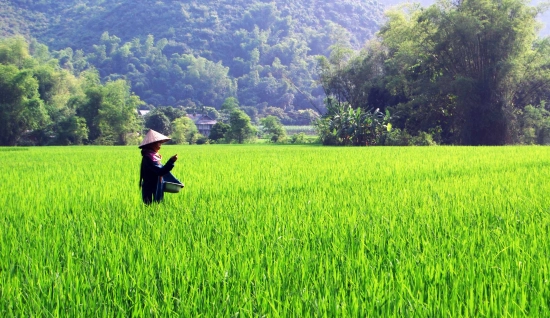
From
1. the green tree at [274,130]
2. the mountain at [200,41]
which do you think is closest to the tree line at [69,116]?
the green tree at [274,130]

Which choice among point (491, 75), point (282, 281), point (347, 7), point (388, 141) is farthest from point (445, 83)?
point (347, 7)

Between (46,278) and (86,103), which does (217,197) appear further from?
(86,103)

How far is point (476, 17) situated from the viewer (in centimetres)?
1991

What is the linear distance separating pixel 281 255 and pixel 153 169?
165 centimetres

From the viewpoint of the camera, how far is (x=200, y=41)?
9262 cm

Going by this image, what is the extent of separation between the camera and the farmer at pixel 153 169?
334 cm

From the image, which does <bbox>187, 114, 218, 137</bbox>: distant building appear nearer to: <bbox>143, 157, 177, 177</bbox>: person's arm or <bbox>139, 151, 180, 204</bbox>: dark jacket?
<bbox>139, 151, 180, 204</bbox>: dark jacket

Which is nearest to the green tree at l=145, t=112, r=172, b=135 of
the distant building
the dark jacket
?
the distant building

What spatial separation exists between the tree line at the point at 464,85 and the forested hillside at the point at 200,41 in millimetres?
42231

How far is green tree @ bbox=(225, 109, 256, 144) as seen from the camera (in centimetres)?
3266

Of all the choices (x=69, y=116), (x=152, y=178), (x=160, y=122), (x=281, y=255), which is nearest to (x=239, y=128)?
(x=160, y=122)

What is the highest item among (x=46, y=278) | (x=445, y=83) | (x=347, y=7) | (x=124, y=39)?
(x=347, y=7)

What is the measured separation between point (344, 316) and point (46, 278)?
115cm

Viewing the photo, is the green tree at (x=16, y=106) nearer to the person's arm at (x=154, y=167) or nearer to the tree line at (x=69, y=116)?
the tree line at (x=69, y=116)
